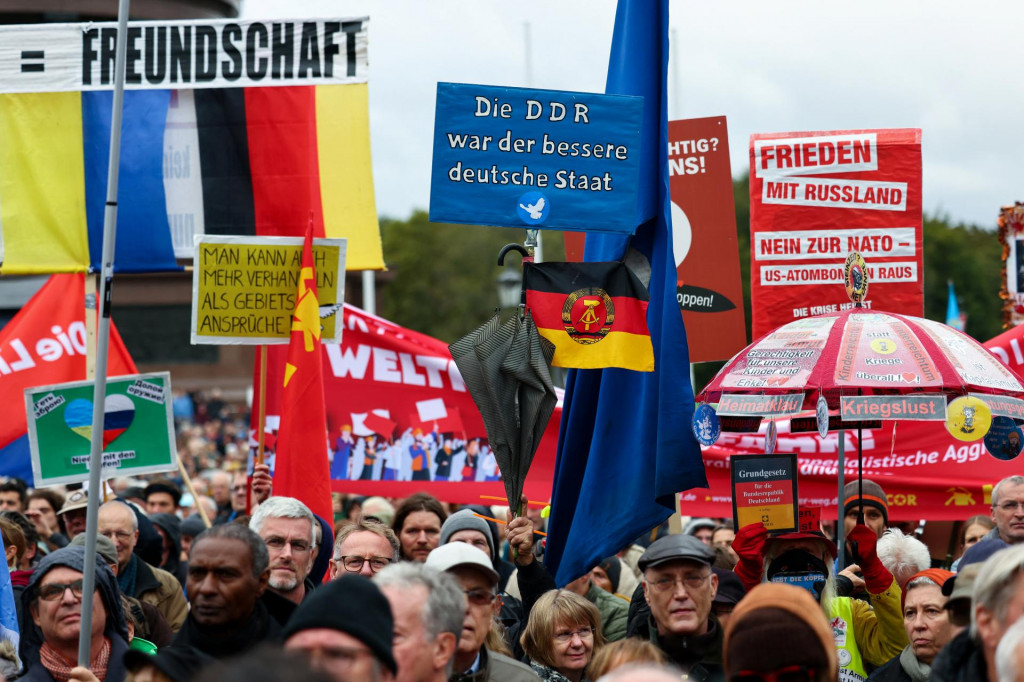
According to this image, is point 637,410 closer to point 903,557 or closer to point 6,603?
point 903,557

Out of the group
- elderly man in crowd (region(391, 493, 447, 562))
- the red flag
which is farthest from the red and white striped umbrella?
the red flag

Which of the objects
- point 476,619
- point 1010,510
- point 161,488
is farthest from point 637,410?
point 161,488

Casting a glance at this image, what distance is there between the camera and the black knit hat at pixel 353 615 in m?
3.26

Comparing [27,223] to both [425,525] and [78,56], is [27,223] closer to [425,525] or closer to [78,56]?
[78,56]

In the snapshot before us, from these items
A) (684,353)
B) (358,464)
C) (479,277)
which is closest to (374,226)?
(358,464)

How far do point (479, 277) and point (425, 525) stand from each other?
75611 mm

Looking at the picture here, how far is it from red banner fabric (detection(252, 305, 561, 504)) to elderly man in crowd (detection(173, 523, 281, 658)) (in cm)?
563

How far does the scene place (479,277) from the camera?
3260 inches

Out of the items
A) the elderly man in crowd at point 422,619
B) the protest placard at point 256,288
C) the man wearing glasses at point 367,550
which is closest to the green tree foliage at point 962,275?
the protest placard at point 256,288

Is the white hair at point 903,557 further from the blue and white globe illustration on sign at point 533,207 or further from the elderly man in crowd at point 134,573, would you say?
the elderly man in crowd at point 134,573

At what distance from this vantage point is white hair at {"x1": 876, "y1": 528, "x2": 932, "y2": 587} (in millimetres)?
6898

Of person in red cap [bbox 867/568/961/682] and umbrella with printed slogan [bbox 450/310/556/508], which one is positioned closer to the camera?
person in red cap [bbox 867/568/961/682]

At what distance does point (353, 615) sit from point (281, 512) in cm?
251

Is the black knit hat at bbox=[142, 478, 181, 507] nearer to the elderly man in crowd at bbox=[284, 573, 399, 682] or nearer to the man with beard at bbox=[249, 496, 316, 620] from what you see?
the man with beard at bbox=[249, 496, 316, 620]
